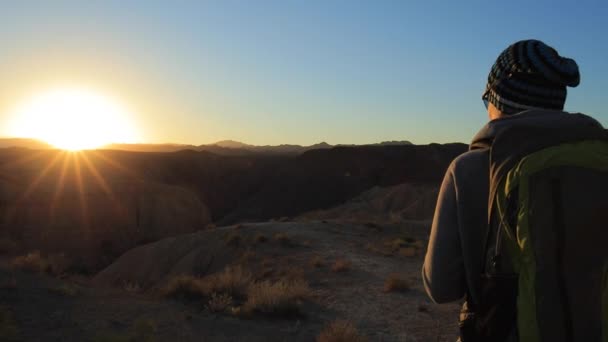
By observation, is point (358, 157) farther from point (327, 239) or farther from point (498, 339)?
point (498, 339)

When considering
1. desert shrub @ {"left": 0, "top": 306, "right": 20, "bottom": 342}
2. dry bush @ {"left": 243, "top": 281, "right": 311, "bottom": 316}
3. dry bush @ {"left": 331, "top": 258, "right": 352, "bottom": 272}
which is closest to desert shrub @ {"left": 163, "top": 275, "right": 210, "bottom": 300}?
dry bush @ {"left": 243, "top": 281, "right": 311, "bottom": 316}

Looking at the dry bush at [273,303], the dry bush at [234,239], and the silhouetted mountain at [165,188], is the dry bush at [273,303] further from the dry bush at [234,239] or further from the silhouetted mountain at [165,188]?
the silhouetted mountain at [165,188]

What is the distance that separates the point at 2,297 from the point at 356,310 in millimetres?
6142

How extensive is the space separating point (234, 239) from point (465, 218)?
19.9 m

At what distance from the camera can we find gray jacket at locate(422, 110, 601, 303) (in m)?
1.83

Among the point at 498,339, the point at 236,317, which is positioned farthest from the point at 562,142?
the point at 236,317

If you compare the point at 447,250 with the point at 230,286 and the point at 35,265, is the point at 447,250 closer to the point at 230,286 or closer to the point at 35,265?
the point at 230,286

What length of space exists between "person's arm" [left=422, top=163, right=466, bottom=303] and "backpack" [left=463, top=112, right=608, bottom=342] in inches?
6.4

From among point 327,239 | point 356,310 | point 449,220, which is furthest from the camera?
point 327,239

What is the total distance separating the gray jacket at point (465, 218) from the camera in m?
1.83

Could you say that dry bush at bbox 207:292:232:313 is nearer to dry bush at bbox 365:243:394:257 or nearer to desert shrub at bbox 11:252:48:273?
desert shrub at bbox 11:252:48:273

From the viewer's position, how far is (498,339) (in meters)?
1.66

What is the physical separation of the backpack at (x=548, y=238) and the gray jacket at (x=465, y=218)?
11 centimetres

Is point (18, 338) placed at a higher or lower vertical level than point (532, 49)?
lower
